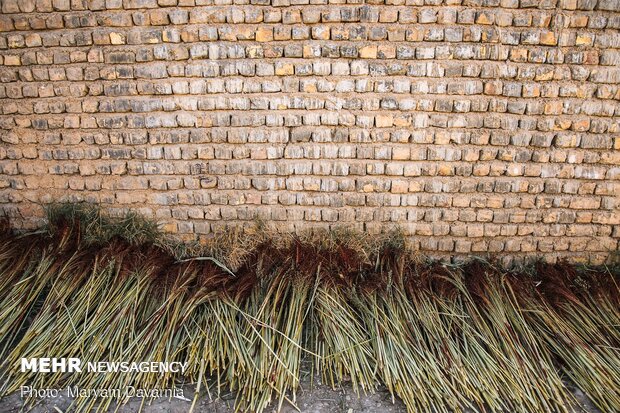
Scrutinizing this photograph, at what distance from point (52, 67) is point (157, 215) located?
4.03 feet

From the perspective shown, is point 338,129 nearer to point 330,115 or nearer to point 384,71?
point 330,115

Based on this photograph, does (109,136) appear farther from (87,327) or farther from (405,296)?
(405,296)

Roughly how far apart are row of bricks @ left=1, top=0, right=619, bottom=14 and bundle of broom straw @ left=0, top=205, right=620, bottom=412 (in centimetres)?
138

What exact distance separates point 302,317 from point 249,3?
79.5 inches

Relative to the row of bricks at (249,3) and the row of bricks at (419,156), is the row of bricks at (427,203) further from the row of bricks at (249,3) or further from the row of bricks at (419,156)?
the row of bricks at (249,3)

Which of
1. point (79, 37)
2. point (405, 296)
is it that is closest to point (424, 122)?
point (405, 296)

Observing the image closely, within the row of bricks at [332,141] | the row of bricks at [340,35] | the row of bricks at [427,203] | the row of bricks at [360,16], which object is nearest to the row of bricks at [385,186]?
the row of bricks at [427,203]

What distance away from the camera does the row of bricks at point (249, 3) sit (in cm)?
261

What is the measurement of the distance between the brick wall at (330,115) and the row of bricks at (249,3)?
0.01 meters

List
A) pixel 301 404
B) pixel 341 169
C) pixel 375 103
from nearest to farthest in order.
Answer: pixel 301 404 → pixel 375 103 → pixel 341 169

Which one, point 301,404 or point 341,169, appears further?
point 341,169

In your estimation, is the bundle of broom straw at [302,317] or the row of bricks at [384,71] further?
the row of bricks at [384,71]

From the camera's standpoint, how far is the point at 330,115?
2809mm

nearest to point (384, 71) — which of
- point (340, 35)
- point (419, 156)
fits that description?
point (340, 35)
